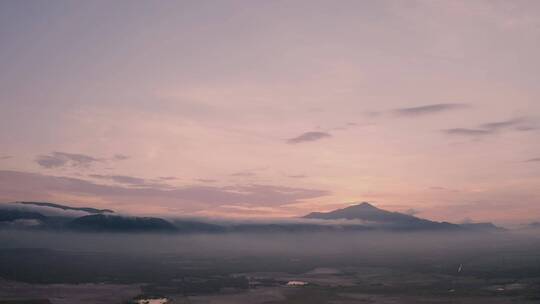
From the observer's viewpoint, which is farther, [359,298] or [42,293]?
[42,293]

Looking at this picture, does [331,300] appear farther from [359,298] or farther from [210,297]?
[210,297]

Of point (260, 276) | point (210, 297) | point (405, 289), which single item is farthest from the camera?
point (260, 276)

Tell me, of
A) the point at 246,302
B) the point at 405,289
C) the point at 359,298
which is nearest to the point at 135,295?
the point at 246,302

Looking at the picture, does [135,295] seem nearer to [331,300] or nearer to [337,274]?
[331,300]

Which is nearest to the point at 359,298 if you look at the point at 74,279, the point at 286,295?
the point at 286,295

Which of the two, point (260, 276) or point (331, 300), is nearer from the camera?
point (331, 300)

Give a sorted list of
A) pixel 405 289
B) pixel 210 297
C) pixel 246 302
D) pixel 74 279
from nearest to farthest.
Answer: pixel 246 302 < pixel 210 297 < pixel 405 289 < pixel 74 279

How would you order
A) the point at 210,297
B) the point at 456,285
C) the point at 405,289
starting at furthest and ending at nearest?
the point at 456,285
the point at 405,289
the point at 210,297

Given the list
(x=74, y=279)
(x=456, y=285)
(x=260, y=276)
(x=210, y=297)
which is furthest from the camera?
(x=260, y=276)
